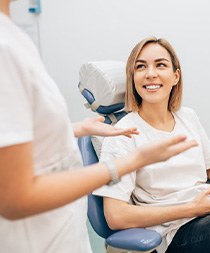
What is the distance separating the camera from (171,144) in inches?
28.1

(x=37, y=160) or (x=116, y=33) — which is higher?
(x=116, y=33)

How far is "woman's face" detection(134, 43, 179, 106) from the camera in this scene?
1.61 m

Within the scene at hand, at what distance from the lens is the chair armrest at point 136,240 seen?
3.84ft

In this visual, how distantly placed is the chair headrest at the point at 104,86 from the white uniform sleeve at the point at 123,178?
0.73 feet

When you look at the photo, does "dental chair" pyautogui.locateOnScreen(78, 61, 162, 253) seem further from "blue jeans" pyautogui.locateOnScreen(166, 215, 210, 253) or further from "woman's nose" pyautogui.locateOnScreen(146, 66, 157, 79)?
"blue jeans" pyautogui.locateOnScreen(166, 215, 210, 253)

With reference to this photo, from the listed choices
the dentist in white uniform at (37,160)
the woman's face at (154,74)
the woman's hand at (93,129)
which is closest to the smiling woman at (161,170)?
the woman's face at (154,74)

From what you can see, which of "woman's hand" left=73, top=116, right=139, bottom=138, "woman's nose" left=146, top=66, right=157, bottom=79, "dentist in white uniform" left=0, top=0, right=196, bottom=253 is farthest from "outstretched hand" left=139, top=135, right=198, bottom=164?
"woman's nose" left=146, top=66, right=157, bottom=79

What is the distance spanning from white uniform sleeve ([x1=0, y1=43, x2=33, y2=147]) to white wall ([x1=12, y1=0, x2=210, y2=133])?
1.81 m

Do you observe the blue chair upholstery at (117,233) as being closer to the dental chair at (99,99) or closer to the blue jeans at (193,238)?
the dental chair at (99,99)

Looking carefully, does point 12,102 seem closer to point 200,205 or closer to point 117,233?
point 117,233

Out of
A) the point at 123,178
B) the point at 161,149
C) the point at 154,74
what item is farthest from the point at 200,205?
the point at 161,149

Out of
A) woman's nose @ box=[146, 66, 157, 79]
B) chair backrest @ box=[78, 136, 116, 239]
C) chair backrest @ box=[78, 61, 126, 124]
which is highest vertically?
woman's nose @ box=[146, 66, 157, 79]

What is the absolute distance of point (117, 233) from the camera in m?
1.30

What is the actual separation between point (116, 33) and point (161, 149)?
6.03 feet
